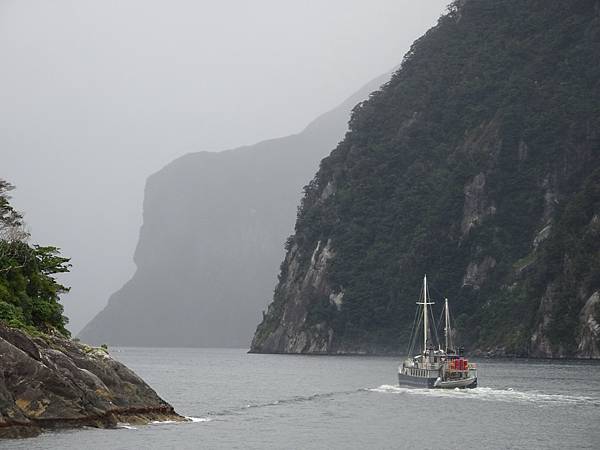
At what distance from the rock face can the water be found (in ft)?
3.90

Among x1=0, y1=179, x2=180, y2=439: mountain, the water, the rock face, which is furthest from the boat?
the rock face

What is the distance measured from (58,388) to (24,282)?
15.3m

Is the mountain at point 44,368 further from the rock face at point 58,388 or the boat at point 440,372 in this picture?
the boat at point 440,372

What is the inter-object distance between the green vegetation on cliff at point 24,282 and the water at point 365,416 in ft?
38.9

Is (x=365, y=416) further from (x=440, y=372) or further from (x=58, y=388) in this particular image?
(x=440, y=372)

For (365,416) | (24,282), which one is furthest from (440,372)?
(24,282)

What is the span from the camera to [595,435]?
222 ft

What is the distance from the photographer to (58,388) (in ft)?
197

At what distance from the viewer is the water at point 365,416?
63750mm

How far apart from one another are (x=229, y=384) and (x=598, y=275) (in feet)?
250

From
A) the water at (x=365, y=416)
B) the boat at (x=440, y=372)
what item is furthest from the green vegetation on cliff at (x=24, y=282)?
the boat at (x=440, y=372)

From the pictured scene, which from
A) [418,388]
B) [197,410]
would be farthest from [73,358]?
[418,388]

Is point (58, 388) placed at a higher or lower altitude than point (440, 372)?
lower

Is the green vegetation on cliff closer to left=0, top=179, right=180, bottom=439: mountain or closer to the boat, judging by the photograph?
left=0, top=179, right=180, bottom=439: mountain
